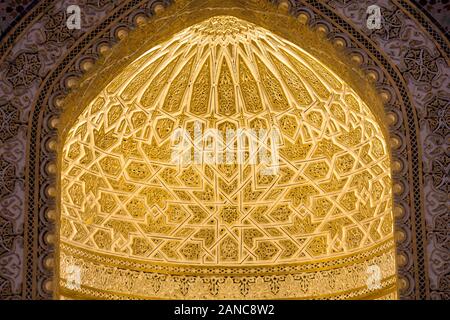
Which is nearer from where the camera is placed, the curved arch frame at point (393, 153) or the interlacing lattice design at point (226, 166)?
the curved arch frame at point (393, 153)

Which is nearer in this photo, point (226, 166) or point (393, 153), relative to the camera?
point (393, 153)

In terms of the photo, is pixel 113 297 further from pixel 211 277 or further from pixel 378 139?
pixel 378 139

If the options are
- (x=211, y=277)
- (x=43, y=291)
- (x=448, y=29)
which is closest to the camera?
(x=43, y=291)

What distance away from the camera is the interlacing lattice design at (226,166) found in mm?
12695

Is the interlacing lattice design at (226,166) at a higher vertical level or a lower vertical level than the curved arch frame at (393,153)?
higher

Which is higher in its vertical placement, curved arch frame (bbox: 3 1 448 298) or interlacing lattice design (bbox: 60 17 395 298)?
interlacing lattice design (bbox: 60 17 395 298)

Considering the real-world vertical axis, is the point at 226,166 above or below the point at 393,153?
above

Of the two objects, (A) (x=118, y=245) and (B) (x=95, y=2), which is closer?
(B) (x=95, y=2)

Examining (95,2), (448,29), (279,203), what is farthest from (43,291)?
(279,203)

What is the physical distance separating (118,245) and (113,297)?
1.90 ft

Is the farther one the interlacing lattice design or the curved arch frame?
the interlacing lattice design

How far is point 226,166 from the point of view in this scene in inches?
531

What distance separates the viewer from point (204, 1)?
34.3ft

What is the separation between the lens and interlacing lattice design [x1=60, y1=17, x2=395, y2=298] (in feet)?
41.7
